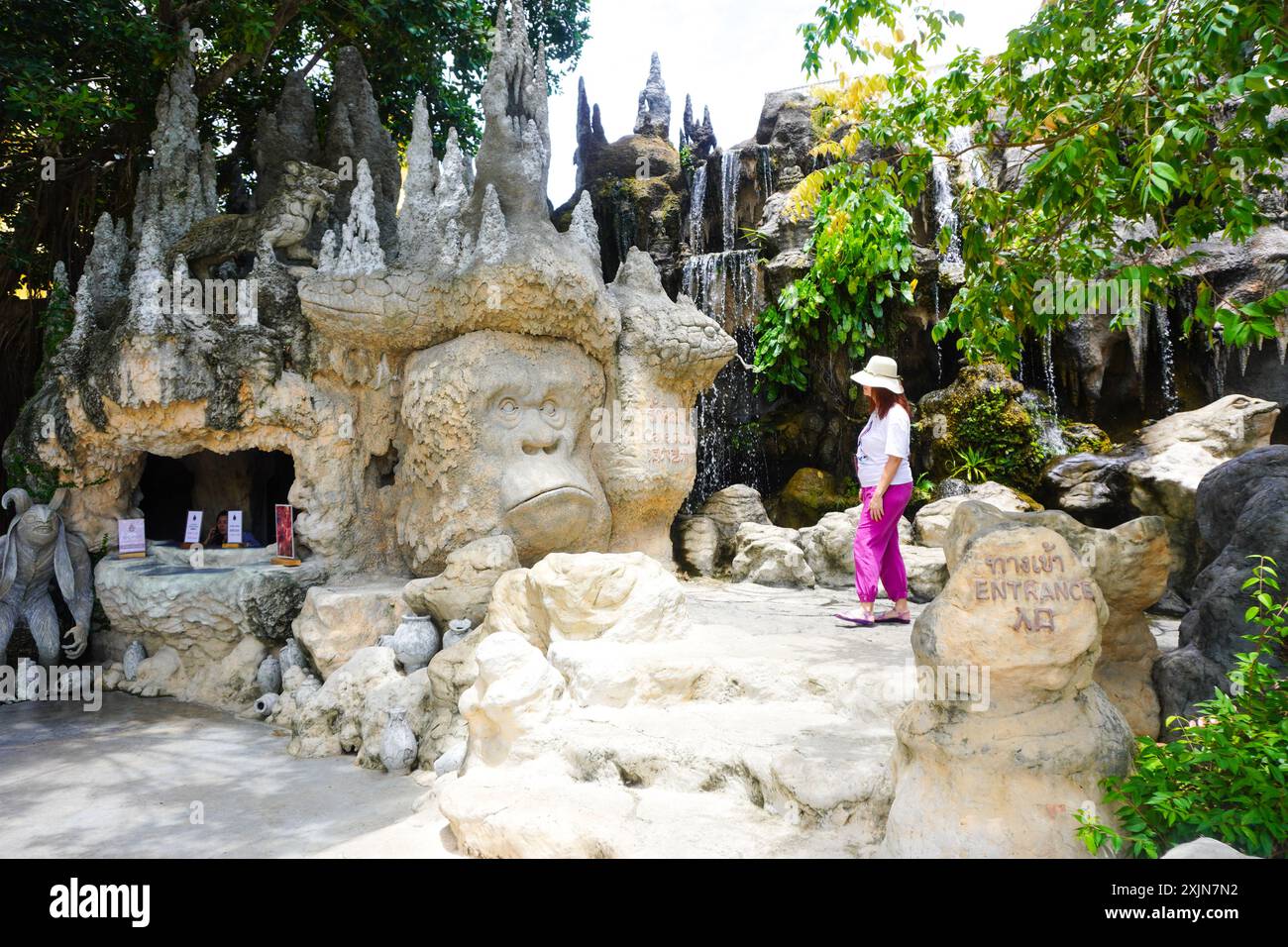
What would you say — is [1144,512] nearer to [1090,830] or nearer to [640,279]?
[640,279]

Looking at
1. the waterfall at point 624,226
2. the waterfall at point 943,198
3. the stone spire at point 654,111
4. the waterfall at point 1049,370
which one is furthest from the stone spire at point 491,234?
the stone spire at point 654,111

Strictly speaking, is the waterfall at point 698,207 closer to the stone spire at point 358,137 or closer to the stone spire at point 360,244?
the stone spire at point 358,137

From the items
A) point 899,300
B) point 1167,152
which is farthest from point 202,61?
point 1167,152

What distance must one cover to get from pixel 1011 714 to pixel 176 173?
910 cm

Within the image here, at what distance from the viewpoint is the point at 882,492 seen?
5695 millimetres

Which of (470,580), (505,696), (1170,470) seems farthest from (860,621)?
(1170,470)

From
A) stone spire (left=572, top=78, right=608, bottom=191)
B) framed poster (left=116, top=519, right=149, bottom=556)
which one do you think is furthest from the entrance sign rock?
stone spire (left=572, top=78, right=608, bottom=191)

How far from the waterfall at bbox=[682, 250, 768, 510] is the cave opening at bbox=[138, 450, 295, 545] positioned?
5.17m

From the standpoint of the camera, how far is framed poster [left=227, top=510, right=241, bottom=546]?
8.60m

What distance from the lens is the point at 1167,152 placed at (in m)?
3.32

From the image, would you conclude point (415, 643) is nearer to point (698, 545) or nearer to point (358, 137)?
point (698, 545)

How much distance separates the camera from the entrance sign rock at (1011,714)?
3043 millimetres

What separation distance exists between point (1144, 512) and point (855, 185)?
17.3ft

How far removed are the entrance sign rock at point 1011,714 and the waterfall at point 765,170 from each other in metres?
10.8
